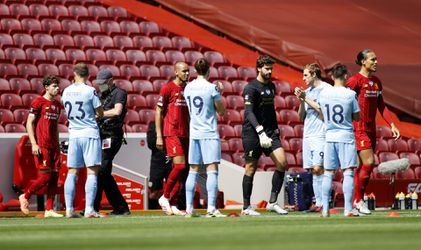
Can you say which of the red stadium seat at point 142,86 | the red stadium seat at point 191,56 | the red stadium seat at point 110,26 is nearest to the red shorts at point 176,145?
the red stadium seat at point 142,86

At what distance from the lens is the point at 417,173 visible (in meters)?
23.2

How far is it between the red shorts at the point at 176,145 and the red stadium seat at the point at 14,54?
32.9 ft

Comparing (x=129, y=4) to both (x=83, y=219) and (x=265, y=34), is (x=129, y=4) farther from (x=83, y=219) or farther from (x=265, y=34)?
(x=83, y=219)

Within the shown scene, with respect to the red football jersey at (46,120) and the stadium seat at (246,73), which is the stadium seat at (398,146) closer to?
the stadium seat at (246,73)

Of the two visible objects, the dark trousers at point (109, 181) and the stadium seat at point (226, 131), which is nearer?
the dark trousers at point (109, 181)

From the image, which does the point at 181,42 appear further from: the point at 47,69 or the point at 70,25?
the point at 47,69

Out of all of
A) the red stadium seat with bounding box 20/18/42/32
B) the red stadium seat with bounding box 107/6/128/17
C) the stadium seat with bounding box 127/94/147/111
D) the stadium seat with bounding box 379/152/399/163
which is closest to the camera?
the stadium seat with bounding box 127/94/147/111

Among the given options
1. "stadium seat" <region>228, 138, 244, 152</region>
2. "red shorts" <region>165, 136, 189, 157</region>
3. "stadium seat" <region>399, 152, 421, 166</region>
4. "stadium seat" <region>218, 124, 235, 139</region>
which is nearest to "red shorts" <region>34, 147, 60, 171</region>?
"red shorts" <region>165, 136, 189, 157</region>

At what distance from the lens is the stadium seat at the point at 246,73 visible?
83.5 feet

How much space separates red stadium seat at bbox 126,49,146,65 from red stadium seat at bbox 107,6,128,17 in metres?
1.84

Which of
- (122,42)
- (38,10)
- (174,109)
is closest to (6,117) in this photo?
(122,42)

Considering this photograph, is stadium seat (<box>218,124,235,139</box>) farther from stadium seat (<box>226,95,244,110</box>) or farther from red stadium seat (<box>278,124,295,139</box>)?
red stadium seat (<box>278,124,295,139</box>)

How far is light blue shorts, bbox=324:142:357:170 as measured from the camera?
43.4 feet

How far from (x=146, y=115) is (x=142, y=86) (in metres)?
1.35
